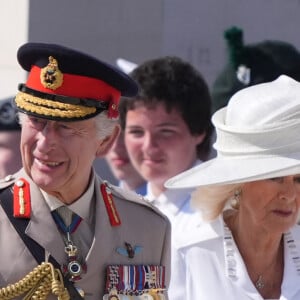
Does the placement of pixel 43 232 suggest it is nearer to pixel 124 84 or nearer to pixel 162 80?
pixel 124 84

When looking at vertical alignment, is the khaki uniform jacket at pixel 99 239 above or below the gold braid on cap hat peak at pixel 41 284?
above

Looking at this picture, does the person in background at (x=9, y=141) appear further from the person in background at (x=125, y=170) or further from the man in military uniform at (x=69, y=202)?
the man in military uniform at (x=69, y=202)

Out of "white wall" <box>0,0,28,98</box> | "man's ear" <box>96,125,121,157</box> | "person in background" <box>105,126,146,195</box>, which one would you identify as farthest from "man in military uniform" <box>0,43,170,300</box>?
"white wall" <box>0,0,28,98</box>

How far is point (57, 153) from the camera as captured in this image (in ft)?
11.5

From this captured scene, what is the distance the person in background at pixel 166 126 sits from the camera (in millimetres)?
5312

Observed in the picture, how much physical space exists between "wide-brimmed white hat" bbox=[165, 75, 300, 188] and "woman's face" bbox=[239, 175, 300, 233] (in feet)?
0.18

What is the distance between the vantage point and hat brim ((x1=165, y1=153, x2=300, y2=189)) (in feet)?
13.7

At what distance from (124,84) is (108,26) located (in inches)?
120

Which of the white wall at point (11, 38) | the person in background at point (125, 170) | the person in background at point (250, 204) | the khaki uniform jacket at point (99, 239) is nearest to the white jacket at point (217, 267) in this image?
the person in background at point (250, 204)

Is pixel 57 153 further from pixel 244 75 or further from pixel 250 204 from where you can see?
pixel 244 75

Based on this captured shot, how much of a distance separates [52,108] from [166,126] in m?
1.85

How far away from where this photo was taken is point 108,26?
22.1ft

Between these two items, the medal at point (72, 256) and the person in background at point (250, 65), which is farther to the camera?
the person in background at point (250, 65)

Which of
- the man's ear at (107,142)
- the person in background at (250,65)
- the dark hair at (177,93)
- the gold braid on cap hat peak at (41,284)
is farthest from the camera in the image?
the person in background at (250,65)
